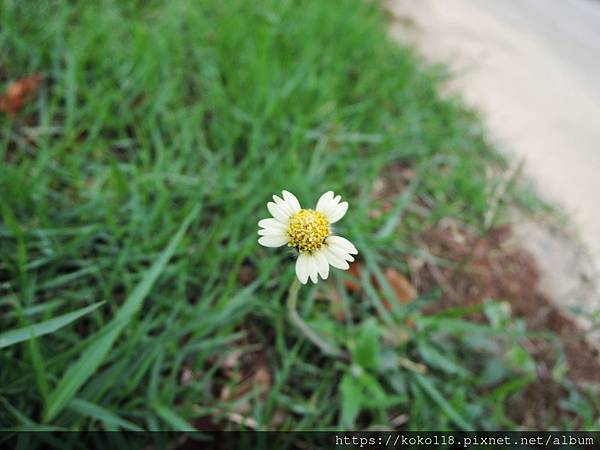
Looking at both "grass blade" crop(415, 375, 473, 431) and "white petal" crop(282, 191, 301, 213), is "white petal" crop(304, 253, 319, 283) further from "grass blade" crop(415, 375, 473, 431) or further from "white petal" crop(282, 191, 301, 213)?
"grass blade" crop(415, 375, 473, 431)

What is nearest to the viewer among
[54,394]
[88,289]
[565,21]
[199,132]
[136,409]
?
[54,394]

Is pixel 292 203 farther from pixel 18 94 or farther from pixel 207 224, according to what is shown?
pixel 18 94

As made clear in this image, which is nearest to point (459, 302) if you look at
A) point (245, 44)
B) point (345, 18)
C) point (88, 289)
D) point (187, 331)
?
point (187, 331)

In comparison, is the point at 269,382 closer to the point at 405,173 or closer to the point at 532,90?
the point at 405,173

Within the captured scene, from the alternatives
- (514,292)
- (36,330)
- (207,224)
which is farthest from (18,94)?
(514,292)

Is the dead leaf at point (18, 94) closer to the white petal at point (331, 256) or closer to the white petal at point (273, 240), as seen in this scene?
the white petal at point (273, 240)
